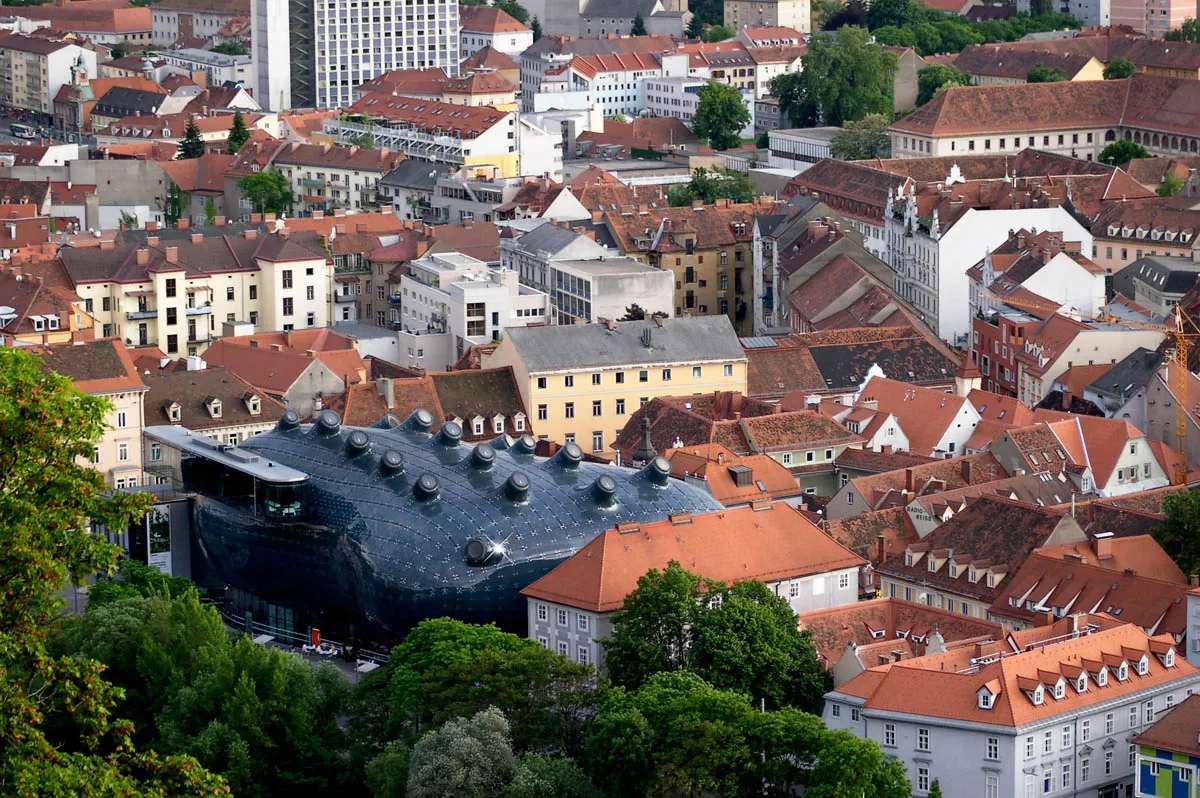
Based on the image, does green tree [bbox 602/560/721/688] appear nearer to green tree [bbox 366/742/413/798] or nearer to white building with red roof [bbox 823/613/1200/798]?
white building with red roof [bbox 823/613/1200/798]

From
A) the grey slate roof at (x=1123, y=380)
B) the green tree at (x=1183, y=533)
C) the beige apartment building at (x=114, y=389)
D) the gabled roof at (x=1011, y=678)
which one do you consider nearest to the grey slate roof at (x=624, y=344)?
the grey slate roof at (x=1123, y=380)

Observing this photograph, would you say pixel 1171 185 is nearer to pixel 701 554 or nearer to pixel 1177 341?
pixel 1177 341

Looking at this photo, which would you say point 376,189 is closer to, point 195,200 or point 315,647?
point 195,200

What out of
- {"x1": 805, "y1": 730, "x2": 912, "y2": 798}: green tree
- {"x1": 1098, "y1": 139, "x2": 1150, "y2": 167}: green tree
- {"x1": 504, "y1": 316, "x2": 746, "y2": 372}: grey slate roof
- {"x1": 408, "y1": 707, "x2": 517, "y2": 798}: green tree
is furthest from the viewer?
{"x1": 1098, "y1": 139, "x2": 1150, "y2": 167}: green tree

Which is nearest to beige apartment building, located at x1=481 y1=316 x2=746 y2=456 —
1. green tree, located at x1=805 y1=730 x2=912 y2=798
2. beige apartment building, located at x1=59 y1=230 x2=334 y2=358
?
beige apartment building, located at x1=59 y1=230 x2=334 y2=358

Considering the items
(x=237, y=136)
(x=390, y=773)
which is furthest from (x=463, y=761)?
(x=237, y=136)

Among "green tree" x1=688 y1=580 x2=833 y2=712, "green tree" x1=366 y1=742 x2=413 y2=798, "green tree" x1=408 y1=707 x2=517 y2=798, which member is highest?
"green tree" x1=688 y1=580 x2=833 y2=712

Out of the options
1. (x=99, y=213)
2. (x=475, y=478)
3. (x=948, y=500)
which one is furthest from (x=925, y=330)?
(x=99, y=213)
